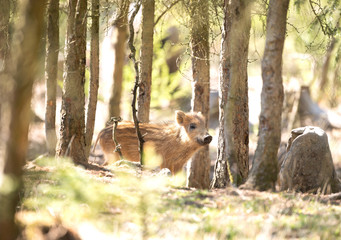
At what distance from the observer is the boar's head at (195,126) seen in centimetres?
1155

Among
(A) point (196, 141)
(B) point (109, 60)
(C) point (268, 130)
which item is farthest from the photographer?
(B) point (109, 60)

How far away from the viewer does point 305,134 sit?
27.3 ft

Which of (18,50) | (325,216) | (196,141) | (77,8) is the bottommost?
(325,216)

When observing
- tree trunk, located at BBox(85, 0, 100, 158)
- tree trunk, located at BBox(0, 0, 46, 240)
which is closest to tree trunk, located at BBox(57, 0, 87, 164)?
tree trunk, located at BBox(85, 0, 100, 158)

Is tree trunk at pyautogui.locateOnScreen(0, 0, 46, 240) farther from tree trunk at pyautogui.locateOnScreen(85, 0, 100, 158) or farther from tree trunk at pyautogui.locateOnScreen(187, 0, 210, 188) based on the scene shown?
tree trunk at pyautogui.locateOnScreen(85, 0, 100, 158)

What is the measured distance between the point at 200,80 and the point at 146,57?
1419mm

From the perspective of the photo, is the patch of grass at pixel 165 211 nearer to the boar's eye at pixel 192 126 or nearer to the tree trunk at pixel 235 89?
the tree trunk at pixel 235 89

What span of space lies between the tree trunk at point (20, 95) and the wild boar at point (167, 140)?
6.98 metres

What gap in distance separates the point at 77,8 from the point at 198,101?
424 centimetres

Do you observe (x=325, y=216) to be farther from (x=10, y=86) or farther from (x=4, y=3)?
(x=4, y=3)

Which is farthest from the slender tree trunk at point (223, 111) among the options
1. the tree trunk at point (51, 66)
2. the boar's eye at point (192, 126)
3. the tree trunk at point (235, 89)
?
the tree trunk at point (51, 66)

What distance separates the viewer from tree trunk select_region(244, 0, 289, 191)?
6797mm

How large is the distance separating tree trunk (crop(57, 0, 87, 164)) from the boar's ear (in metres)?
3.30

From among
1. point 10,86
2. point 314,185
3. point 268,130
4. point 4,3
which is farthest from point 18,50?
point 4,3
